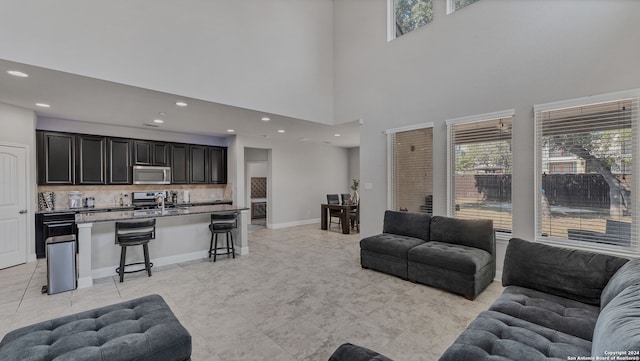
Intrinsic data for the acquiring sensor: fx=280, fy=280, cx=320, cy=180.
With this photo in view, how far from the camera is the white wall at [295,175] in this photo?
7.50 m

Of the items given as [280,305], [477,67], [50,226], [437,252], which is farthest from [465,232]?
[50,226]

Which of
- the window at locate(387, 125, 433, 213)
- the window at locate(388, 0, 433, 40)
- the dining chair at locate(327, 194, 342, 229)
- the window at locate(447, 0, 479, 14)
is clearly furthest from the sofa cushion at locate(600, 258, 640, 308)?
the dining chair at locate(327, 194, 342, 229)

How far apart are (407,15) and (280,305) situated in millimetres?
5138

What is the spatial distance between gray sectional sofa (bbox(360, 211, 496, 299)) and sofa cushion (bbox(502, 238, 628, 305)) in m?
0.72

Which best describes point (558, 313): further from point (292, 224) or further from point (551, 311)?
point (292, 224)

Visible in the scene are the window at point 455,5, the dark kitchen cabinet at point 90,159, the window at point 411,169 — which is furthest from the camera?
the dark kitchen cabinet at point 90,159

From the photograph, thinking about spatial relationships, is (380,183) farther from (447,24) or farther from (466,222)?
(447,24)

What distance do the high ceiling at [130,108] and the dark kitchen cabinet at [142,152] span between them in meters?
0.39

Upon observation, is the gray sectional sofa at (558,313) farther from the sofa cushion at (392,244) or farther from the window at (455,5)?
the window at (455,5)

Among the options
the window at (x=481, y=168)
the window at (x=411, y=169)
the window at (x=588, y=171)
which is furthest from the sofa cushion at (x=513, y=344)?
the window at (x=411, y=169)

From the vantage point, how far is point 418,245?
3.97 meters

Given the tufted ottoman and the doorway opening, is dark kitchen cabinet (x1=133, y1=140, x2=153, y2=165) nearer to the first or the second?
the doorway opening

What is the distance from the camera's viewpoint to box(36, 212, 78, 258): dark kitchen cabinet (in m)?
5.02

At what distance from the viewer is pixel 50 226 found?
5.05 m
